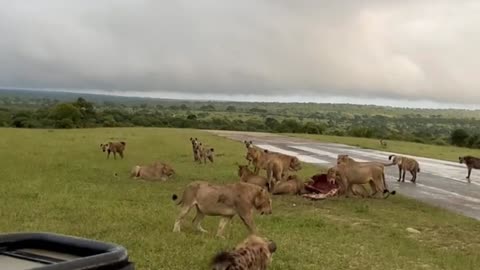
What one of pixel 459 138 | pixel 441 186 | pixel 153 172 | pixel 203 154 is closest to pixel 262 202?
pixel 153 172

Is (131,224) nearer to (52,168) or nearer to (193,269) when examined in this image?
(193,269)

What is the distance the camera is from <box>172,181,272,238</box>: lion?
1166cm

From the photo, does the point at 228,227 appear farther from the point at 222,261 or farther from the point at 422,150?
the point at 422,150

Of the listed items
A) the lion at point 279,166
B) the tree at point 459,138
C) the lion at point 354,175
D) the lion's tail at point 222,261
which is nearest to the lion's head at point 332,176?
the lion at point 354,175

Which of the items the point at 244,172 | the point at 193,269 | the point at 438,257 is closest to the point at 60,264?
the point at 193,269

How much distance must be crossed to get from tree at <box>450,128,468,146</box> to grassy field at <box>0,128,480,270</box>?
A: 50.6 metres

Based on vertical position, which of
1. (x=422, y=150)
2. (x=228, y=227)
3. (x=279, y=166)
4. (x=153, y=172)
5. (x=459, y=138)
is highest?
(x=279, y=166)

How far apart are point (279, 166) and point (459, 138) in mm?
52815

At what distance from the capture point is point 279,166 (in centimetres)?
2069

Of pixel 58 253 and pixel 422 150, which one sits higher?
pixel 58 253

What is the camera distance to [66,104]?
76.0 meters

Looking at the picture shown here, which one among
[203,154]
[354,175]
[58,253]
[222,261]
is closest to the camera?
[58,253]

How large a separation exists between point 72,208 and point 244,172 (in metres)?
6.63

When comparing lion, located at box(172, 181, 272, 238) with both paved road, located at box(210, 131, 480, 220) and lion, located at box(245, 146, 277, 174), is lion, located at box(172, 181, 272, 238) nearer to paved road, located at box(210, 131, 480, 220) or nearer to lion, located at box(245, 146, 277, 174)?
paved road, located at box(210, 131, 480, 220)
